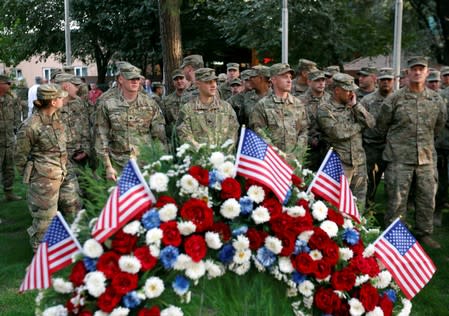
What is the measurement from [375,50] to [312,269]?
20.8 m

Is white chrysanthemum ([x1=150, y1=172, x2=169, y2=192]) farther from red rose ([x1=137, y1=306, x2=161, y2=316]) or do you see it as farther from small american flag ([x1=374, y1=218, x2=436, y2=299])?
small american flag ([x1=374, y1=218, x2=436, y2=299])

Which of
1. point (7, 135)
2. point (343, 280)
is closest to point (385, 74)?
point (343, 280)

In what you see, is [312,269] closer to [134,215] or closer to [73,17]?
[134,215]

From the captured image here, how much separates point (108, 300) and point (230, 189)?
852mm

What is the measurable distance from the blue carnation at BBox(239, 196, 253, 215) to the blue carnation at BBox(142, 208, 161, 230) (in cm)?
46

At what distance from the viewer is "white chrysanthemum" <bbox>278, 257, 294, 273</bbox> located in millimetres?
3318

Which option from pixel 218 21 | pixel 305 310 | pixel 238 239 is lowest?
pixel 305 310

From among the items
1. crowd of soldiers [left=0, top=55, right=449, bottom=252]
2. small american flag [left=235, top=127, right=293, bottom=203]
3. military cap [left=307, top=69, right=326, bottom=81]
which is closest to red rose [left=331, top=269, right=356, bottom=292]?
small american flag [left=235, top=127, right=293, bottom=203]

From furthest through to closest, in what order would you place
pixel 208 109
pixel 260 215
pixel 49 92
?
pixel 208 109
pixel 49 92
pixel 260 215

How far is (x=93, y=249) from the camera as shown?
3125mm

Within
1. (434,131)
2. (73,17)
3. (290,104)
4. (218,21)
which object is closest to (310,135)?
(290,104)

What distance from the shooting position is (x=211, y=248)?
3303 millimetres

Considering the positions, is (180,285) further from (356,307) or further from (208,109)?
(208,109)

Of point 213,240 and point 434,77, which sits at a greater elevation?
point 434,77
